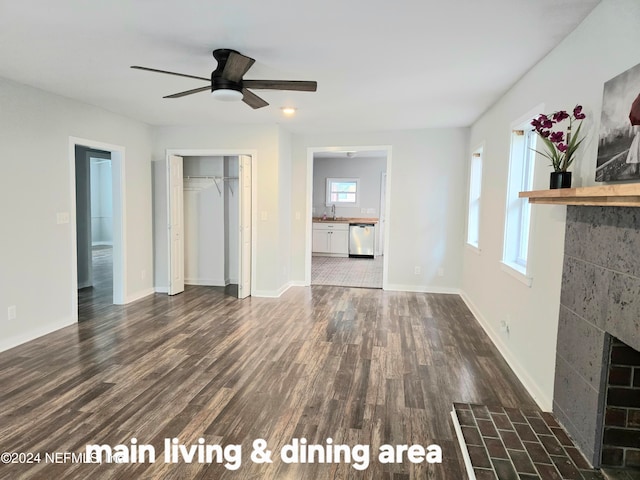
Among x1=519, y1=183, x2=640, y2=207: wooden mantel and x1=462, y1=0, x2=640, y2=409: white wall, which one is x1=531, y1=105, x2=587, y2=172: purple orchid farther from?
x1=519, y1=183, x2=640, y2=207: wooden mantel

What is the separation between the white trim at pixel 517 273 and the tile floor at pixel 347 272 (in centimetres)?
295

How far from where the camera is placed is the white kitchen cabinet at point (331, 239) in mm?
9469

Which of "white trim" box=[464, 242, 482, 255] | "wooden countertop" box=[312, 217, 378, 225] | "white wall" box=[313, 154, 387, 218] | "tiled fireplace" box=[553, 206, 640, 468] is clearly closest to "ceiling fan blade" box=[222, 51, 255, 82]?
"tiled fireplace" box=[553, 206, 640, 468]

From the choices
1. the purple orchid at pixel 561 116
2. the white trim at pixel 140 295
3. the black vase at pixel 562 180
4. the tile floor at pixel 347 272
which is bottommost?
the white trim at pixel 140 295

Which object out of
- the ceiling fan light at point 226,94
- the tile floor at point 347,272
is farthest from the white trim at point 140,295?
the ceiling fan light at point 226,94

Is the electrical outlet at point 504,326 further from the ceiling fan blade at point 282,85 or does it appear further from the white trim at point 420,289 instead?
the ceiling fan blade at point 282,85

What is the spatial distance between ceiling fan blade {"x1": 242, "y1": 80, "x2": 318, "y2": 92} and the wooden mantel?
65.3 inches

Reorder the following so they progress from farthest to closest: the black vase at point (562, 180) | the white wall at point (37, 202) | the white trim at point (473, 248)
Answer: the white trim at point (473, 248)
the white wall at point (37, 202)
the black vase at point (562, 180)

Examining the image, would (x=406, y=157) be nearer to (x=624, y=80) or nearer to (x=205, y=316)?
(x=205, y=316)

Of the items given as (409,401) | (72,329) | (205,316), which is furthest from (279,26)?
(72,329)

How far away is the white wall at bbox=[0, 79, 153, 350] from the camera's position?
139 inches

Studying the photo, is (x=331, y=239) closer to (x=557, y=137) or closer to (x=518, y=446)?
(x=557, y=137)

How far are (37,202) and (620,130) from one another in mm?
4675

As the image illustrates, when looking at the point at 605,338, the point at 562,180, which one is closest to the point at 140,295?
the point at 562,180
